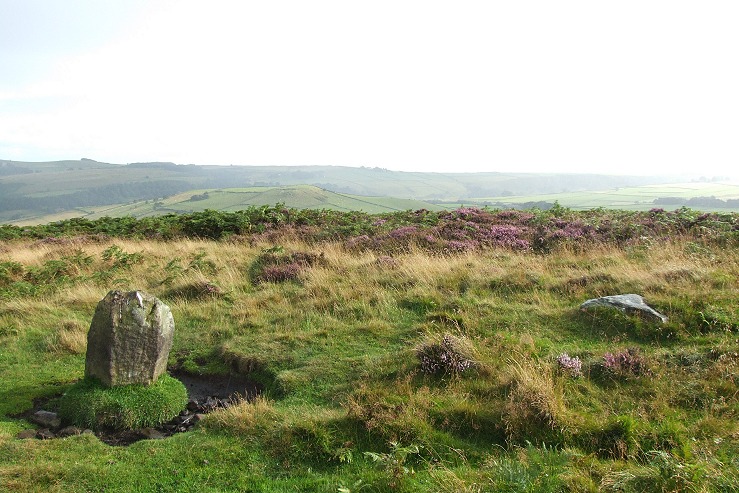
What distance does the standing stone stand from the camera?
673 cm

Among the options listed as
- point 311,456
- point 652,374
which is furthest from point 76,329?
point 652,374

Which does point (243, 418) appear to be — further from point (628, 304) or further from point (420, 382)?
point (628, 304)

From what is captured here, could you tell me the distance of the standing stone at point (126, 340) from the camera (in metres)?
6.73

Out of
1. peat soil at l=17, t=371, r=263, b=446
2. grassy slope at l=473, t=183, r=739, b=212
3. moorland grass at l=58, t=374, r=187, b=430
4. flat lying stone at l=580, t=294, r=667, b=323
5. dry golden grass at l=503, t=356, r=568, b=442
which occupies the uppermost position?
grassy slope at l=473, t=183, r=739, b=212

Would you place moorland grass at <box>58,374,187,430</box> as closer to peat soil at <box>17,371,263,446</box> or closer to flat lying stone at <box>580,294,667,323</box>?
peat soil at <box>17,371,263,446</box>

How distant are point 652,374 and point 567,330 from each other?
6.73 feet

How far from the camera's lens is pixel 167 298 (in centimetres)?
1161

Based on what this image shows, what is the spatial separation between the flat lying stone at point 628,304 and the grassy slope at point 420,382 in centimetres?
28

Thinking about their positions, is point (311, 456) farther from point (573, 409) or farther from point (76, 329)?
point (76, 329)

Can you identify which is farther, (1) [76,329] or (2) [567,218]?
(2) [567,218]

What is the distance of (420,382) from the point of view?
268 inches

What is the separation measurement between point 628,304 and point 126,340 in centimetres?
906

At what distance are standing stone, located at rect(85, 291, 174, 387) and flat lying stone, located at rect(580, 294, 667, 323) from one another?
8.09m

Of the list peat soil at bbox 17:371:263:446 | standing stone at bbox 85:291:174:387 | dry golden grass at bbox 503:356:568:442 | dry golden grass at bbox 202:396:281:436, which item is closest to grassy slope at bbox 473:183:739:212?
dry golden grass at bbox 503:356:568:442
